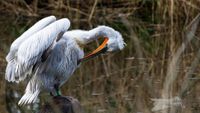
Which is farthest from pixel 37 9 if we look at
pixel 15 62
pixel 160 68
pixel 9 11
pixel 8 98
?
pixel 15 62

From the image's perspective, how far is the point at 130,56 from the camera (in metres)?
9.52

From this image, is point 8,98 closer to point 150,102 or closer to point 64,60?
point 64,60

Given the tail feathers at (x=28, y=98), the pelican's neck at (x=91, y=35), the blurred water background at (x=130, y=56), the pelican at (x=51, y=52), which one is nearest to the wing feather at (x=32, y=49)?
the pelican at (x=51, y=52)

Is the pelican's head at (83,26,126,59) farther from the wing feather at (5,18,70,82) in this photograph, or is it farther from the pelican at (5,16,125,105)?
the wing feather at (5,18,70,82)

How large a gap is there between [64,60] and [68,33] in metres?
0.33

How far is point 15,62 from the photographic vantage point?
5.79m

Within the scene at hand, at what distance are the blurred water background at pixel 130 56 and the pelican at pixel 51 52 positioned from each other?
282mm

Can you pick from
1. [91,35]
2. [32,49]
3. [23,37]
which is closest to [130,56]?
[91,35]

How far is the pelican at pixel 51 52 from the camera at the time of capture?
577cm

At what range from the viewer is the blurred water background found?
4477mm

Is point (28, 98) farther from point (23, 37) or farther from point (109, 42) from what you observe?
point (109, 42)

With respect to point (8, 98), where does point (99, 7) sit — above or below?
above

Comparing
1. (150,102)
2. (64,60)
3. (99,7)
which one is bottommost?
(150,102)

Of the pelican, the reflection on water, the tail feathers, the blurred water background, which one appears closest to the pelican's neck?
the pelican
